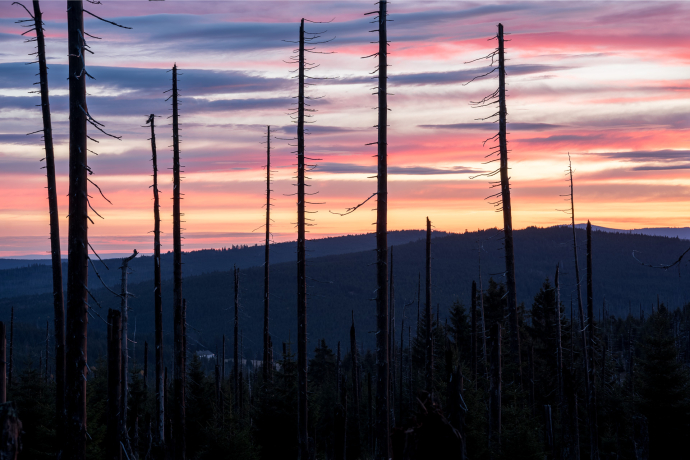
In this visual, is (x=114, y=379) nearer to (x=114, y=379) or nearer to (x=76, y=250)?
(x=114, y=379)

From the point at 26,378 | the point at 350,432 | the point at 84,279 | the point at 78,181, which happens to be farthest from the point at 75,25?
the point at 350,432

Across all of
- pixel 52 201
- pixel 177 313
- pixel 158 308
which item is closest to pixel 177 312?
pixel 177 313

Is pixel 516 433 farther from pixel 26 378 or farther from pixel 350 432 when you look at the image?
pixel 350 432

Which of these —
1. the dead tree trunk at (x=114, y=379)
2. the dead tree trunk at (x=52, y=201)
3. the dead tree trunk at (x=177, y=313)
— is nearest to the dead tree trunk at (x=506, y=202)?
the dead tree trunk at (x=177, y=313)

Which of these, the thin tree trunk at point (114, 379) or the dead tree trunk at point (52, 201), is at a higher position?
the dead tree trunk at point (52, 201)

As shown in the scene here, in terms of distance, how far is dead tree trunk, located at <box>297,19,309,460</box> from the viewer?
881 inches

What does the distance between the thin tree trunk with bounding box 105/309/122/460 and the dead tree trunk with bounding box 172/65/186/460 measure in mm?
7672

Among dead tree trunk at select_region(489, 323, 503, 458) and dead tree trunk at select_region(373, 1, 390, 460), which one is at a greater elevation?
dead tree trunk at select_region(373, 1, 390, 460)

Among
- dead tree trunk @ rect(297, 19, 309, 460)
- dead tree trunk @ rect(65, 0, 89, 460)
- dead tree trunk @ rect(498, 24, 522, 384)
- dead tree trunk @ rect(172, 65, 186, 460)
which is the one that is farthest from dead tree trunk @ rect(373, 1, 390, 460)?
dead tree trunk @ rect(172, 65, 186, 460)

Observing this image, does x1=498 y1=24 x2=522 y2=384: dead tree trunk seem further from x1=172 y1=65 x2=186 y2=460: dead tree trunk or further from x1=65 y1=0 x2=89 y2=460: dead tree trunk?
x1=65 y1=0 x2=89 y2=460: dead tree trunk

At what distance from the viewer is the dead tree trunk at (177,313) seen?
23.5 metres

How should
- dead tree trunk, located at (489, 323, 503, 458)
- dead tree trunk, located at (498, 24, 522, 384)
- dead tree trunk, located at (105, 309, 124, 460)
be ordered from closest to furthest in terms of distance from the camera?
1. dead tree trunk, located at (105, 309, 124, 460)
2. dead tree trunk, located at (489, 323, 503, 458)
3. dead tree trunk, located at (498, 24, 522, 384)

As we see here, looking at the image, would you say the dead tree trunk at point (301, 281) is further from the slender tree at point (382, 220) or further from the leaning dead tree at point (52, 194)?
the leaning dead tree at point (52, 194)

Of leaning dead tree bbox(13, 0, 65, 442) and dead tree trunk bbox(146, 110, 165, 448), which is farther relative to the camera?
dead tree trunk bbox(146, 110, 165, 448)
